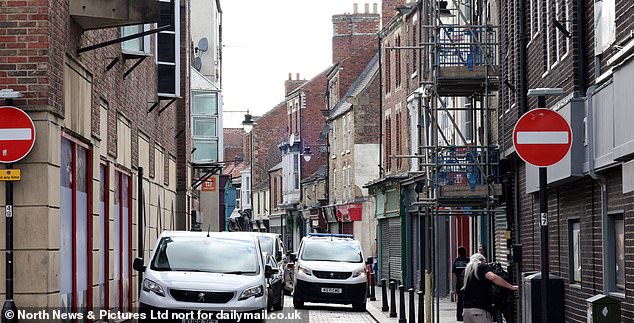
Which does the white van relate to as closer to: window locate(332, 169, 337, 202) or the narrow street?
the narrow street

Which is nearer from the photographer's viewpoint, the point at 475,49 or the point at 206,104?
the point at 475,49

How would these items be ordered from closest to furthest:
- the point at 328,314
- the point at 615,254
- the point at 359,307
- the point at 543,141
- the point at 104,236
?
1. the point at 543,141
2. the point at 615,254
3. the point at 104,236
4. the point at 328,314
5. the point at 359,307

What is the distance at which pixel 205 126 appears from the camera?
152ft

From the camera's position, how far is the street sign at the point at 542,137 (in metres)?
12.8

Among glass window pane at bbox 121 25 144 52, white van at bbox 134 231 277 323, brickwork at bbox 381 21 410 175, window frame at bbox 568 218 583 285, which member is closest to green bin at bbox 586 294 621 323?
window frame at bbox 568 218 583 285

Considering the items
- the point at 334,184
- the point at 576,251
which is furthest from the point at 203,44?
the point at 576,251

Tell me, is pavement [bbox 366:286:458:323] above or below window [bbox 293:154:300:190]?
below

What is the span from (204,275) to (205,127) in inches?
→ 1110

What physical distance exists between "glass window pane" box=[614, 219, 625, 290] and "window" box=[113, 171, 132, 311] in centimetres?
1062

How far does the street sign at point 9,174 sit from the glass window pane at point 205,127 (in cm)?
3162

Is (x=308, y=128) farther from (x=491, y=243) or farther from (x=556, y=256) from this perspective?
(x=556, y=256)

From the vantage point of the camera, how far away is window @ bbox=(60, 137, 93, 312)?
17312mm

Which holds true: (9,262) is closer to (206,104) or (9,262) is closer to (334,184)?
(206,104)

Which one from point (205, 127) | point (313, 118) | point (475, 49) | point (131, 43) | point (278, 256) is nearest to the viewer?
point (131, 43)
